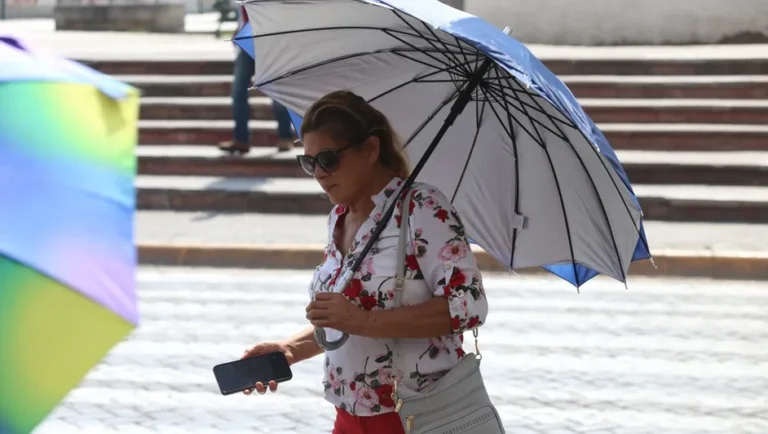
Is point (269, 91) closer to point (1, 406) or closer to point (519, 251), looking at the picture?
point (519, 251)

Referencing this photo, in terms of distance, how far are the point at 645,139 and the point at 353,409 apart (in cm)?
1131

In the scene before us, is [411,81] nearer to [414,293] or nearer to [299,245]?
[414,293]

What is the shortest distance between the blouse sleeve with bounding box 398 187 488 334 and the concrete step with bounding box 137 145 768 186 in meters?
9.92

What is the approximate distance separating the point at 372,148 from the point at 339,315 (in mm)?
471

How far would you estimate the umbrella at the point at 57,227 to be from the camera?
7.91ft

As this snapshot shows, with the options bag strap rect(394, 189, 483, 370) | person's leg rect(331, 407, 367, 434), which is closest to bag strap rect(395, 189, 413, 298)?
bag strap rect(394, 189, 483, 370)

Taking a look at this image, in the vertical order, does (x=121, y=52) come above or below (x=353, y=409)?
below

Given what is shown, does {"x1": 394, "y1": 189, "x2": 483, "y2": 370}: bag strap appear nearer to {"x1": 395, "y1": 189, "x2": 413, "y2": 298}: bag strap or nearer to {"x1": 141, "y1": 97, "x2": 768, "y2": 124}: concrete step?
{"x1": 395, "y1": 189, "x2": 413, "y2": 298}: bag strap

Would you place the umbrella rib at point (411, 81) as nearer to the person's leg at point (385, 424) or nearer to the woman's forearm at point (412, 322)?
the woman's forearm at point (412, 322)

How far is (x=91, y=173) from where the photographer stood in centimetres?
257

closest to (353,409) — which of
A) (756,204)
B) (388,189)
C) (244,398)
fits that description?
(388,189)

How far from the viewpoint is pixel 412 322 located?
10.3 ft

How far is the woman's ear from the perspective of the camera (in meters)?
3.33

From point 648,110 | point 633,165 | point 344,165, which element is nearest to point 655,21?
point 648,110
